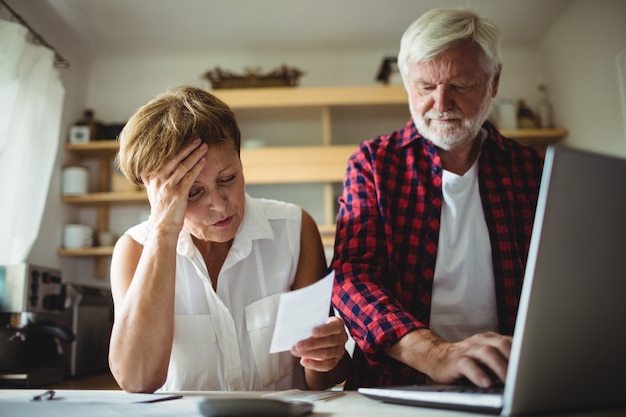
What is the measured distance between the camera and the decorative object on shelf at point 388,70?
3.38 m

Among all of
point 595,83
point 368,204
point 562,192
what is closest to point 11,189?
point 368,204

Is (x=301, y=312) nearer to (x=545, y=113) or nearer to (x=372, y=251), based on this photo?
(x=372, y=251)

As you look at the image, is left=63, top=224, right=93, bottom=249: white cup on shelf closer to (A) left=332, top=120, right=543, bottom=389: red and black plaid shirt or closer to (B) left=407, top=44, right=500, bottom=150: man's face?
(A) left=332, top=120, right=543, bottom=389: red and black plaid shirt

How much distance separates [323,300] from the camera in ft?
2.58

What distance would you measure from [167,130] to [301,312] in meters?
0.50

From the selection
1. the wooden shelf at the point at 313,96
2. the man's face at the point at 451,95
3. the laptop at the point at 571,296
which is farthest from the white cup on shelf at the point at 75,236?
the laptop at the point at 571,296

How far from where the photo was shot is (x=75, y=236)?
3.37 metres

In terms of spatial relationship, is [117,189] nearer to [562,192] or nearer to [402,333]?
[402,333]

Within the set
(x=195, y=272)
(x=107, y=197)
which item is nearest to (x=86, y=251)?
(x=107, y=197)

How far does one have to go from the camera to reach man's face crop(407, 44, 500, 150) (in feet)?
4.07

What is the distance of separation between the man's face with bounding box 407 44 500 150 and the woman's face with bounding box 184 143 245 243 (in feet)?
1.50

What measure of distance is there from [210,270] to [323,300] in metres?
0.49

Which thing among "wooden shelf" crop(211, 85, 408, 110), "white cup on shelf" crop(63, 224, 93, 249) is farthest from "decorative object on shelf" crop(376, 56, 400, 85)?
"white cup on shelf" crop(63, 224, 93, 249)

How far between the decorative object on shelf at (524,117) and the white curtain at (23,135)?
2.78 meters
